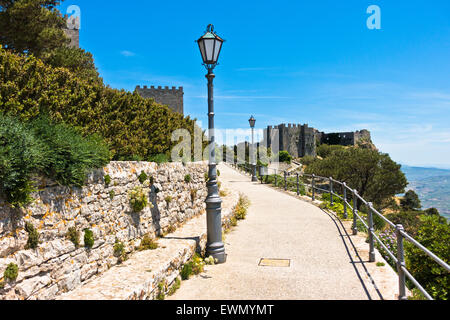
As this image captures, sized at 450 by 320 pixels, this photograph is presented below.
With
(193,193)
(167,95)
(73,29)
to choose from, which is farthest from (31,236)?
(167,95)

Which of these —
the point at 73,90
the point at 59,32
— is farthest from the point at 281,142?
the point at 73,90

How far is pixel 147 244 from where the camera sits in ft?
20.5

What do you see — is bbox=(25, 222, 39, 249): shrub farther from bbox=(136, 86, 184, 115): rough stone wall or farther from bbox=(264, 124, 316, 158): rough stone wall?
bbox=(264, 124, 316, 158): rough stone wall

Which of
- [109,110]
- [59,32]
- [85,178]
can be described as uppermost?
[59,32]

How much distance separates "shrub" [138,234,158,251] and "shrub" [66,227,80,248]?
1718 millimetres

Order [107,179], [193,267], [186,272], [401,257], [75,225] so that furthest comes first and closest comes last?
[193,267], [186,272], [107,179], [75,225], [401,257]

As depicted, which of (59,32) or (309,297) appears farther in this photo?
(59,32)

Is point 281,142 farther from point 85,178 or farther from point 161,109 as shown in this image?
point 85,178

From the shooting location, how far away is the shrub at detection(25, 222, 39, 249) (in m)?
3.73

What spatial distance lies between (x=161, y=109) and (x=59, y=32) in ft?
15.2

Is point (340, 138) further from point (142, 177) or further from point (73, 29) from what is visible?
point (142, 177)

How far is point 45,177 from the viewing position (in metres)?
4.18

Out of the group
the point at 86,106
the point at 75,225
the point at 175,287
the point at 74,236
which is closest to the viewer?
the point at 74,236

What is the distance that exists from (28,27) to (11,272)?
896cm
